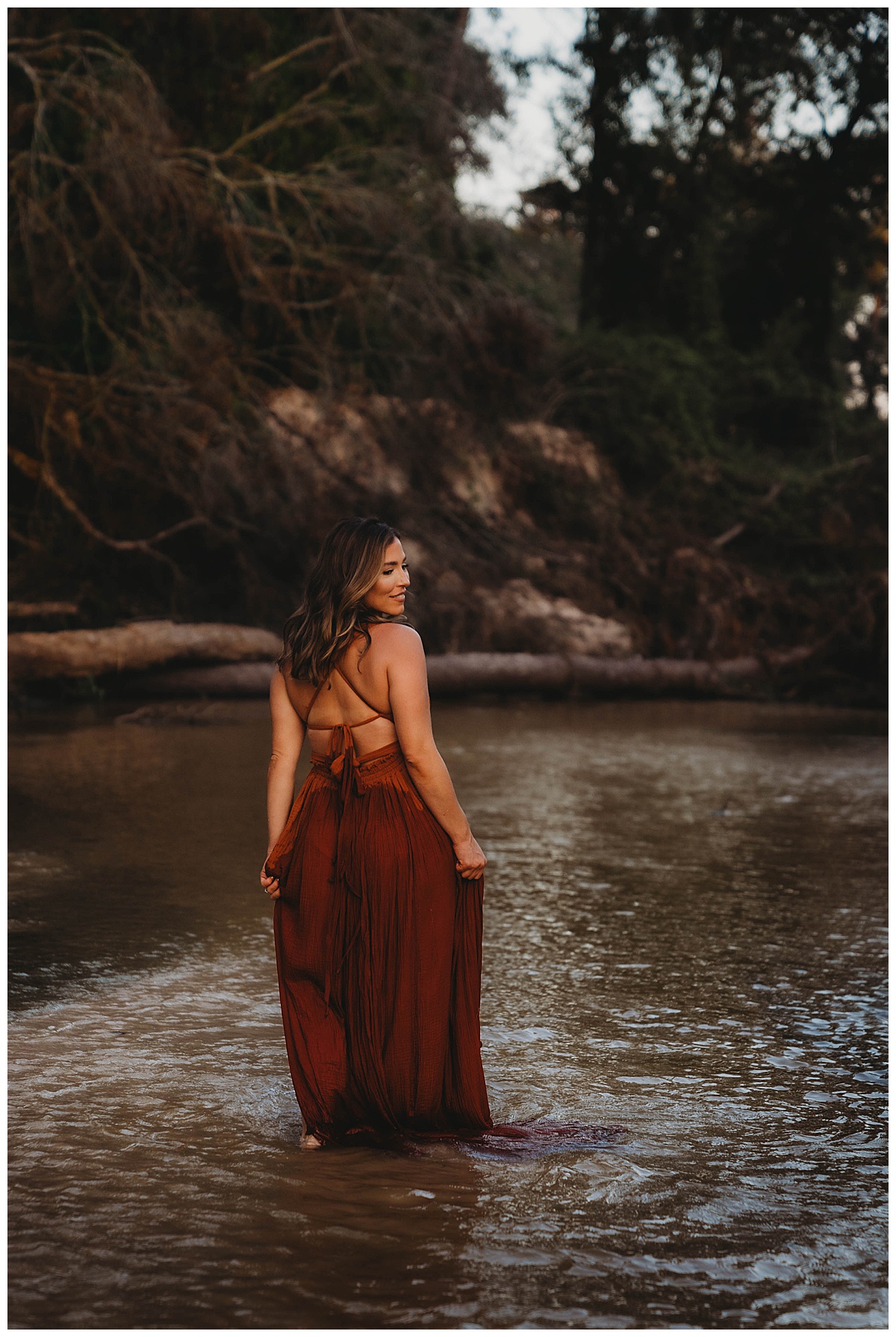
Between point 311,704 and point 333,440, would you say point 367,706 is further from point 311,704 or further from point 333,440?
point 333,440

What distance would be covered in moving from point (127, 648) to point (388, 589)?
11431mm

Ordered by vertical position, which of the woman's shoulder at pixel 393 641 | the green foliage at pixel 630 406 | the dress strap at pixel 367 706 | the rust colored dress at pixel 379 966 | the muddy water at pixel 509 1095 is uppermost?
the green foliage at pixel 630 406

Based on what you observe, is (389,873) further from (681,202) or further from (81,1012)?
(681,202)

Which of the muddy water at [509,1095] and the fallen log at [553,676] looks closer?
the muddy water at [509,1095]

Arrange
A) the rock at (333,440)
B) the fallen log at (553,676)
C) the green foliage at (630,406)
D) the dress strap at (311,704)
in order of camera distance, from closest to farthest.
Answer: the dress strap at (311,704), the fallen log at (553,676), the rock at (333,440), the green foliage at (630,406)

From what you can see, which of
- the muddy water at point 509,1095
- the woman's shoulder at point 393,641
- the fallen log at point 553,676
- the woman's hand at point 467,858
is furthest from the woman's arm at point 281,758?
the fallen log at point 553,676

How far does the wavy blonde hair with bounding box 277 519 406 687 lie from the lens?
400 centimetres

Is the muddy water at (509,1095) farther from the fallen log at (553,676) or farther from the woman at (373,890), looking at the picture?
the fallen log at (553,676)

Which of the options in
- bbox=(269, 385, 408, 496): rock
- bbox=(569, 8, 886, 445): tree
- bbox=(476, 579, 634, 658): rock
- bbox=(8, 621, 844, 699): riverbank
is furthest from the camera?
bbox=(569, 8, 886, 445): tree

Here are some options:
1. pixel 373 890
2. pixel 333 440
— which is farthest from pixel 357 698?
pixel 333 440

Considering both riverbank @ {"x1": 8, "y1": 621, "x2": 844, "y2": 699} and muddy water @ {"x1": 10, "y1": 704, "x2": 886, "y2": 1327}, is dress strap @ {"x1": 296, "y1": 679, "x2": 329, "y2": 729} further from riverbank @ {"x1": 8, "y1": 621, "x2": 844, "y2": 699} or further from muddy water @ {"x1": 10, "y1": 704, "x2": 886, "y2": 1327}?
riverbank @ {"x1": 8, "y1": 621, "x2": 844, "y2": 699}

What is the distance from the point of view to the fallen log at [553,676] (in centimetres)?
1575

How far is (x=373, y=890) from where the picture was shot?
158 inches

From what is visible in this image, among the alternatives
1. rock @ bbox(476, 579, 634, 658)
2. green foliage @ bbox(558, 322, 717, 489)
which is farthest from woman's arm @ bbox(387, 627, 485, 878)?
green foliage @ bbox(558, 322, 717, 489)
